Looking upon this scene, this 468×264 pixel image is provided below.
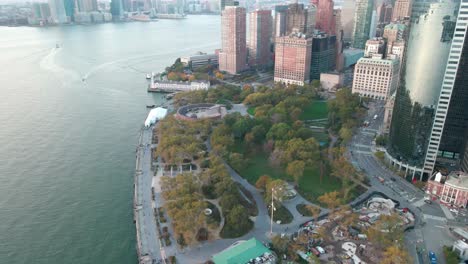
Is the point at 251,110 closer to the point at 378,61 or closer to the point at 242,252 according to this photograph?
the point at 378,61

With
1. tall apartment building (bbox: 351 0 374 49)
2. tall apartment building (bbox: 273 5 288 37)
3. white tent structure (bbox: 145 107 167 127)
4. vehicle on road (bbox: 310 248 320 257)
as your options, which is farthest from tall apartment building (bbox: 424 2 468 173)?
tall apartment building (bbox: 351 0 374 49)

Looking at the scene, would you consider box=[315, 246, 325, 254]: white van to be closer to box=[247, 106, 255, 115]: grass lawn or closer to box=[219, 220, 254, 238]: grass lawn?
box=[219, 220, 254, 238]: grass lawn

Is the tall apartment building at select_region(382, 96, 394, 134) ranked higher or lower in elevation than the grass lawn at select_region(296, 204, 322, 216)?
higher

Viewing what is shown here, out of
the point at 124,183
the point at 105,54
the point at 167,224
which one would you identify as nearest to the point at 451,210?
the point at 167,224

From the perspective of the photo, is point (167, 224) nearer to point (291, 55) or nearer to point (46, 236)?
point (46, 236)

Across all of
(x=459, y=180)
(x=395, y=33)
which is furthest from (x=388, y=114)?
(x=395, y=33)

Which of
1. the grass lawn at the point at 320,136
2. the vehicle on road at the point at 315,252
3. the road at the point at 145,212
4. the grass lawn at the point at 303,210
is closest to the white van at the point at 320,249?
the vehicle on road at the point at 315,252
